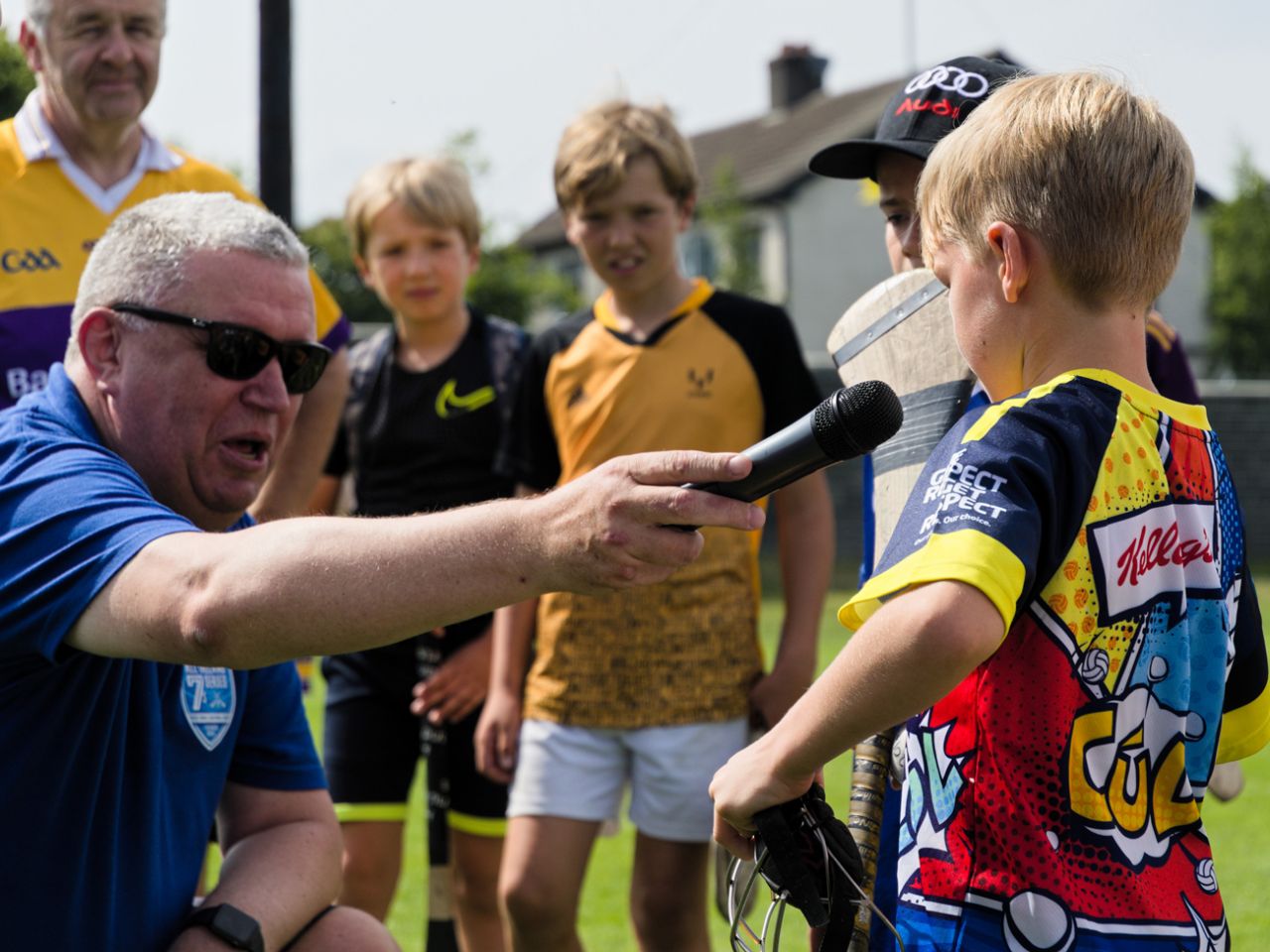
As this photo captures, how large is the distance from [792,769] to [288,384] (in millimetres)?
1205

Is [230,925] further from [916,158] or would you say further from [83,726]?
[916,158]

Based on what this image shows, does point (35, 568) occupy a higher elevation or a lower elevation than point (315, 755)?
higher

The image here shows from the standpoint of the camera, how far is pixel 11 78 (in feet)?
16.7

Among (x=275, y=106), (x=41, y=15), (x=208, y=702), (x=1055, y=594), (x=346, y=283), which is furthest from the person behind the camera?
(x=346, y=283)

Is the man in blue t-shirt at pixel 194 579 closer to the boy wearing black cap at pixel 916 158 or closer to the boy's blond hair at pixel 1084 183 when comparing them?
the boy's blond hair at pixel 1084 183

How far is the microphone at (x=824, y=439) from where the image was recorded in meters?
1.63

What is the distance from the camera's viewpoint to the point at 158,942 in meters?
2.56

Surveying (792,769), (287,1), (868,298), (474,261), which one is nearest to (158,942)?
(792,769)

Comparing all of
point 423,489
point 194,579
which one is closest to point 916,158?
point 194,579

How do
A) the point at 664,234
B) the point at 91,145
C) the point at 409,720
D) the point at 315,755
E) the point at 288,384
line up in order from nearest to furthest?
the point at 288,384 → the point at 315,755 → the point at 91,145 → the point at 664,234 → the point at 409,720

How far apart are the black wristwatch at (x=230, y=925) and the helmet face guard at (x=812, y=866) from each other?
34.4 inches

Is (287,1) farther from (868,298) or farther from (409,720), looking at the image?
(868,298)

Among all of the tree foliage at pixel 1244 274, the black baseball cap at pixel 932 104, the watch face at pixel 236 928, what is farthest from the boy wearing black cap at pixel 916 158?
the tree foliage at pixel 1244 274

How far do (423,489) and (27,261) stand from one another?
142 cm
